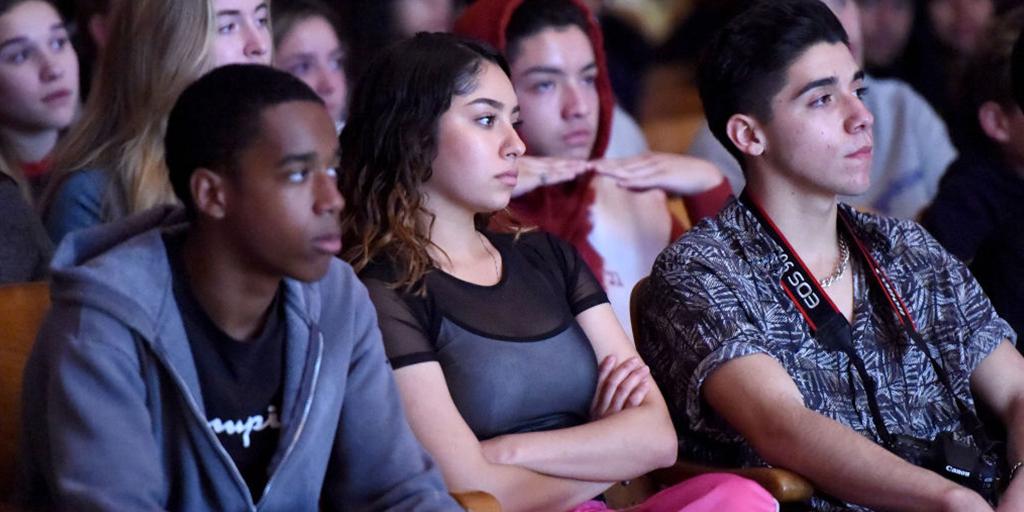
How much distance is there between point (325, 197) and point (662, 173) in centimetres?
152

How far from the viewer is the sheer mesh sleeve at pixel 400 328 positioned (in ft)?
6.93

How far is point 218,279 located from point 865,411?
1.14m

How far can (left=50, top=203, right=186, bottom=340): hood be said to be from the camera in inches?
67.1

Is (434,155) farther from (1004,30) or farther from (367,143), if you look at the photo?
(1004,30)

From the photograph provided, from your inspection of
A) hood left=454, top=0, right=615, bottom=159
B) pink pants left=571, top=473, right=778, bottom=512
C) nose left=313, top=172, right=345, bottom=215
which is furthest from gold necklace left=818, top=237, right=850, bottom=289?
nose left=313, top=172, right=345, bottom=215

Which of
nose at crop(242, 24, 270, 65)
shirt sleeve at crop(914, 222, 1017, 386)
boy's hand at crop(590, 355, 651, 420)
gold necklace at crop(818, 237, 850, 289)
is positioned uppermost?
nose at crop(242, 24, 270, 65)

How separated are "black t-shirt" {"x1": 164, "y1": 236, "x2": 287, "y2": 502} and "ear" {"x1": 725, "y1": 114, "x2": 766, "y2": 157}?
3.41ft

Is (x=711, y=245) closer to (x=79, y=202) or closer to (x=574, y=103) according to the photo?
(x=574, y=103)

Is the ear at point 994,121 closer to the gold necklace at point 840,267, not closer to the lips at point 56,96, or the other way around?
the gold necklace at point 840,267

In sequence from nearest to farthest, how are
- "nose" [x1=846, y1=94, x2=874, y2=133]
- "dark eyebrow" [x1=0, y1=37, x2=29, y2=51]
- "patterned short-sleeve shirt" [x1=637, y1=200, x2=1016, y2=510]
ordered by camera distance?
1. "patterned short-sleeve shirt" [x1=637, y1=200, x2=1016, y2=510]
2. "nose" [x1=846, y1=94, x2=874, y2=133]
3. "dark eyebrow" [x1=0, y1=37, x2=29, y2=51]

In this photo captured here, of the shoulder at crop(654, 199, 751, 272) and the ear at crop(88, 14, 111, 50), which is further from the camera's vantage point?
the ear at crop(88, 14, 111, 50)

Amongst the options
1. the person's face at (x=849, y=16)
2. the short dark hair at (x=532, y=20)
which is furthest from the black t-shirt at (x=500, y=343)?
the person's face at (x=849, y=16)

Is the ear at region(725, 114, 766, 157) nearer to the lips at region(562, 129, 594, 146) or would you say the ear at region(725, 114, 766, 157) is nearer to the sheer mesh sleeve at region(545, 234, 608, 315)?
the sheer mesh sleeve at region(545, 234, 608, 315)

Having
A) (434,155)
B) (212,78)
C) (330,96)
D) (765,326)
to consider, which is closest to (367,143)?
(434,155)
